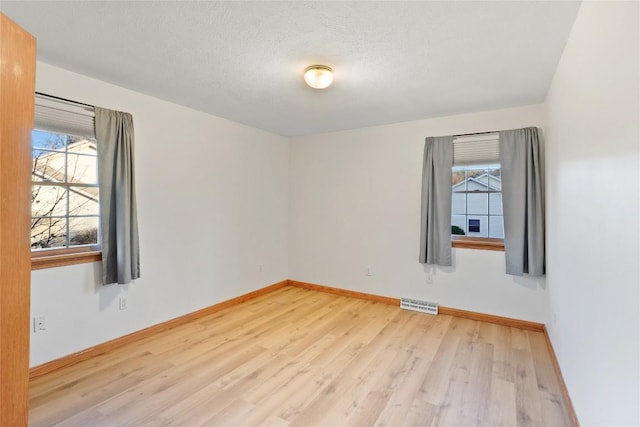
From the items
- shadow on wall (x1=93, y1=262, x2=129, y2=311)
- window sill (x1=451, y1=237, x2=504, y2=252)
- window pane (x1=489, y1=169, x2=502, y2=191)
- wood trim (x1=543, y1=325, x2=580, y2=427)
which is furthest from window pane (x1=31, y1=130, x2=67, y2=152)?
window pane (x1=489, y1=169, x2=502, y2=191)

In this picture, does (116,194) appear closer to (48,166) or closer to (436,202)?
(48,166)

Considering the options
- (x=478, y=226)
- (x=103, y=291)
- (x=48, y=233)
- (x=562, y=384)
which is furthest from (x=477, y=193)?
(x=48, y=233)

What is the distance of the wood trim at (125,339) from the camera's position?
2.35 meters

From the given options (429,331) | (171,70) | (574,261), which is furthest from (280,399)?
(171,70)

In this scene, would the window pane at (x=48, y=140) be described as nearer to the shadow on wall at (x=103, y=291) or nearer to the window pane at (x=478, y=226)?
the shadow on wall at (x=103, y=291)

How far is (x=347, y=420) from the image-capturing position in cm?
188

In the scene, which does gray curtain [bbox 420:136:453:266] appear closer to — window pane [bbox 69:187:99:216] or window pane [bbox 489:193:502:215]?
window pane [bbox 489:193:502:215]

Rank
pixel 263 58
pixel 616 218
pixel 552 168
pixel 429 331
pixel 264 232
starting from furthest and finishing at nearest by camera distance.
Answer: pixel 264 232, pixel 429 331, pixel 552 168, pixel 263 58, pixel 616 218

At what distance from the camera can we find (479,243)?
3521mm

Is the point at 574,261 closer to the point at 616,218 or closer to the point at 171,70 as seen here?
the point at 616,218

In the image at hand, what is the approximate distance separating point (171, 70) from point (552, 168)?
3.32 meters

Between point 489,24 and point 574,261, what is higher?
point 489,24

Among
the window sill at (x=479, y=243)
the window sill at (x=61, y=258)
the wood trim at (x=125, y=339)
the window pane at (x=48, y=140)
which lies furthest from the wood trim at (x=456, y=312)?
the window pane at (x=48, y=140)

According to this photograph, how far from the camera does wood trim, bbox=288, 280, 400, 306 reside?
→ 13.4 feet
